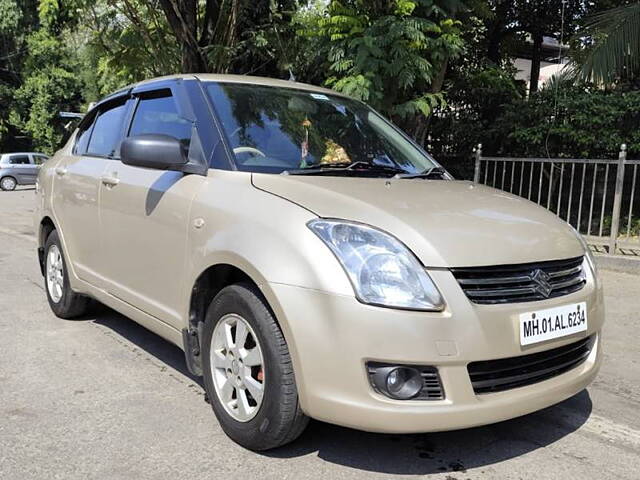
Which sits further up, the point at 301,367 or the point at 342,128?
the point at 342,128

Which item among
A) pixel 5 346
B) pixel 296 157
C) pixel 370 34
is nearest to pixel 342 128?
pixel 296 157

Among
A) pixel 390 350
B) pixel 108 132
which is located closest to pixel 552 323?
pixel 390 350

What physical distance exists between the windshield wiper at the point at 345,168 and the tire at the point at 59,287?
245 centimetres

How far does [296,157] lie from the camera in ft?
10.8

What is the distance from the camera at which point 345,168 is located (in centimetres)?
329

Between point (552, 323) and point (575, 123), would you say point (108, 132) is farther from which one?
point (575, 123)

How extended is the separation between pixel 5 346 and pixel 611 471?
154 inches

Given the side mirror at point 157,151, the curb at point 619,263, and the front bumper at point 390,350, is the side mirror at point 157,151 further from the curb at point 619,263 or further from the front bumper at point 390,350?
the curb at point 619,263

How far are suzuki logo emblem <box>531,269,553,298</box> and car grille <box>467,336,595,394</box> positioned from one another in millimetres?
266

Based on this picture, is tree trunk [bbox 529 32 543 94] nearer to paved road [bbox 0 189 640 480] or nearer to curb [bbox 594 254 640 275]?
curb [bbox 594 254 640 275]

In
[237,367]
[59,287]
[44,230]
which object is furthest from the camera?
[44,230]

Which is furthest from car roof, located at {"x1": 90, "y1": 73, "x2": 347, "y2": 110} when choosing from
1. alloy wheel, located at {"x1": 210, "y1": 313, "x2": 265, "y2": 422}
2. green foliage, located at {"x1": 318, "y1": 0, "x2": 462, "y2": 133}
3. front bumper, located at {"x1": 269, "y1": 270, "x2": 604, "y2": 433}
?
green foliage, located at {"x1": 318, "y1": 0, "x2": 462, "y2": 133}

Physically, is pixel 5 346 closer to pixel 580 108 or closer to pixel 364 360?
pixel 364 360

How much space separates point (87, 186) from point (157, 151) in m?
1.36
